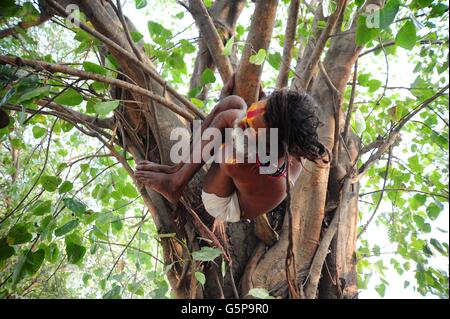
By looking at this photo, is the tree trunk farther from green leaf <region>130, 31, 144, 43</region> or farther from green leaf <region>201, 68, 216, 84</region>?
green leaf <region>201, 68, 216, 84</region>

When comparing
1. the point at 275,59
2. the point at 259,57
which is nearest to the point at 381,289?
the point at 275,59

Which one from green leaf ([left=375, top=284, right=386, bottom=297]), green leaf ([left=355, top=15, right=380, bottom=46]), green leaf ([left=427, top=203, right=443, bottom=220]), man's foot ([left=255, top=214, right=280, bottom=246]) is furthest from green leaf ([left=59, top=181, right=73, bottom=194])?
green leaf ([left=427, top=203, right=443, bottom=220])

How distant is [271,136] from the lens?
1446mm

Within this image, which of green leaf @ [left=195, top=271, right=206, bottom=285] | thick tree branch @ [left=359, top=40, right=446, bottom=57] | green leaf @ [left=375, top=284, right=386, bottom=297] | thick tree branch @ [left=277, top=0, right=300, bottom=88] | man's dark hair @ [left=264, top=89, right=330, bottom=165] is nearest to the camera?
man's dark hair @ [left=264, top=89, right=330, bottom=165]

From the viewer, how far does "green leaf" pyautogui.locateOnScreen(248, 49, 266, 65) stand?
165cm

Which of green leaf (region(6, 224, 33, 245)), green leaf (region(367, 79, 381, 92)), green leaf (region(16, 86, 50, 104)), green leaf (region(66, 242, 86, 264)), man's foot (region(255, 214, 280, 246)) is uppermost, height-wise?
A: green leaf (region(367, 79, 381, 92))

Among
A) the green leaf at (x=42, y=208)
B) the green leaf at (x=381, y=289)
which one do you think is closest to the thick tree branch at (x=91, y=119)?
the green leaf at (x=42, y=208)

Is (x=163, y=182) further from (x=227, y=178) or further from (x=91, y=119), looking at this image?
(x=91, y=119)

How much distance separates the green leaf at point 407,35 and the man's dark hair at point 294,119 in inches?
15.8

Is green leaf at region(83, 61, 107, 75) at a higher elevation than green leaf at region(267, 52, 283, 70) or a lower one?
lower

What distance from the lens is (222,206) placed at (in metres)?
1.77

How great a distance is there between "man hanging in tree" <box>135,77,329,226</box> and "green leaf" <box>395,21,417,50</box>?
38cm
